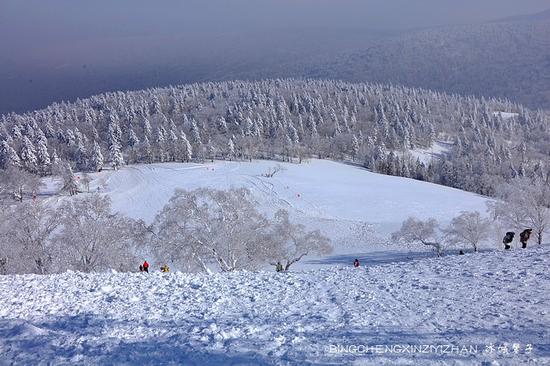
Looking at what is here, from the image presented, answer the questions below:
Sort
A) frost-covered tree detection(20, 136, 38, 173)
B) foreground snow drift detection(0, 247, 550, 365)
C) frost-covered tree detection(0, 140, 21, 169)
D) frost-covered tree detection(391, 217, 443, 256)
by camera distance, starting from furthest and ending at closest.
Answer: frost-covered tree detection(20, 136, 38, 173)
frost-covered tree detection(0, 140, 21, 169)
frost-covered tree detection(391, 217, 443, 256)
foreground snow drift detection(0, 247, 550, 365)

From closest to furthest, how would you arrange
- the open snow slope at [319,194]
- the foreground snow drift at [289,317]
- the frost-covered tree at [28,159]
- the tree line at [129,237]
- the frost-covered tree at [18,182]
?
the foreground snow drift at [289,317]
the tree line at [129,237]
the open snow slope at [319,194]
the frost-covered tree at [18,182]
the frost-covered tree at [28,159]

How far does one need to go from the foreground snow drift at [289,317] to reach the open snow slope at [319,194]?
33.4 m

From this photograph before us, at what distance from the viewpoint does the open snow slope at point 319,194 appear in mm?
54969

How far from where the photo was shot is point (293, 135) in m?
127

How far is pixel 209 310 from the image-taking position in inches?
420

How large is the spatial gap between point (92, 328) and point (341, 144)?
408 ft

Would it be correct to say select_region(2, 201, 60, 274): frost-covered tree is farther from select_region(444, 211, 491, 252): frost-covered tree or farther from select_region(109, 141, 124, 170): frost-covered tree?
select_region(109, 141, 124, 170): frost-covered tree

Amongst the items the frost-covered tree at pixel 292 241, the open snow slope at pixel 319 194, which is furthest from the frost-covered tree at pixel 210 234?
the open snow slope at pixel 319 194

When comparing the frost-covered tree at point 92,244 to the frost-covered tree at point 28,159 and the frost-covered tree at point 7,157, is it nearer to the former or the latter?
the frost-covered tree at point 7,157

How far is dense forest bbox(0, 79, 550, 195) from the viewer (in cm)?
10794

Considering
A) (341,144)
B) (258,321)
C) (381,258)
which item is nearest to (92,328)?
(258,321)

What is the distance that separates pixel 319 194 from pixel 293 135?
57644 mm

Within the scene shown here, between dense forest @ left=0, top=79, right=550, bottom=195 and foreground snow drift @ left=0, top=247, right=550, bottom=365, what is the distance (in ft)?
264

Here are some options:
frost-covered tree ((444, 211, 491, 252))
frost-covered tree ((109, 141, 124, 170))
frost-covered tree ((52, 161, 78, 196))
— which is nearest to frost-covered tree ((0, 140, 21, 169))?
frost-covered tree ((109, 141, 124, 170))
